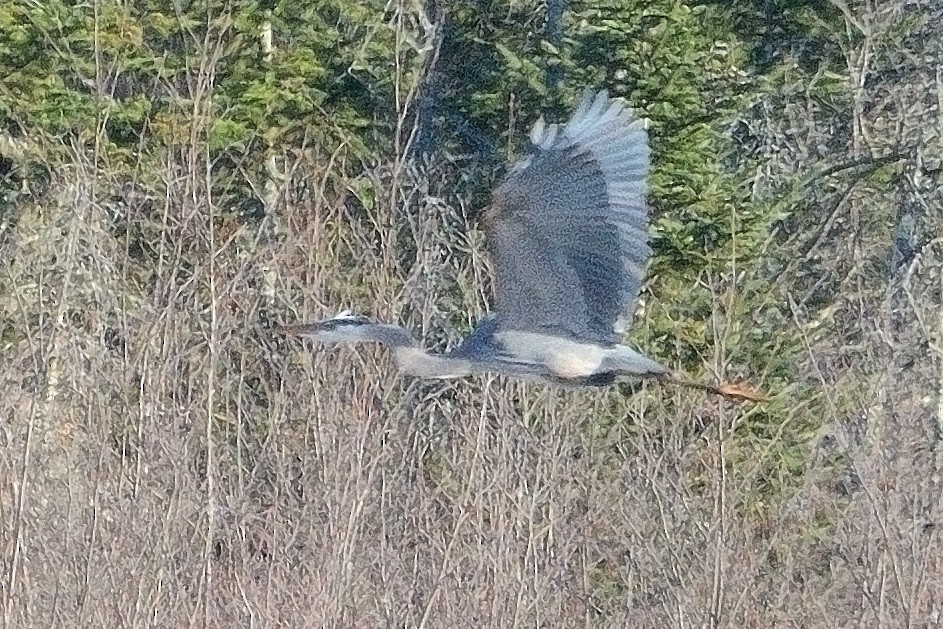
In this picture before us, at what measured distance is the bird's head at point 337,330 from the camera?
15.3ft

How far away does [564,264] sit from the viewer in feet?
15.4

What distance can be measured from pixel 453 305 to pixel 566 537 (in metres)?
2.41

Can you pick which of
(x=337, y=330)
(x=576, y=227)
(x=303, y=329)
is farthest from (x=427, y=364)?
(x=576, y=227)

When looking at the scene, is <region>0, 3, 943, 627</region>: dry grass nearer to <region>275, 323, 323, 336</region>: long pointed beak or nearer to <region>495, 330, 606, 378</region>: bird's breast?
<region>275, 323, 323, 336</region>: long pointed beak

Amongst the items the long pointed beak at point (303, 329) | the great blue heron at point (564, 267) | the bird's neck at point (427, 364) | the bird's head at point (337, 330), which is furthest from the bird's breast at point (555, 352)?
the long pointed beak at point (303, 329)

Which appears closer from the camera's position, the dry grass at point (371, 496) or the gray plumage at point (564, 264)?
the gray plumage at point (564, 264)

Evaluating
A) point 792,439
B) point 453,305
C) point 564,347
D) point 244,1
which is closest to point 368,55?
point 244,1

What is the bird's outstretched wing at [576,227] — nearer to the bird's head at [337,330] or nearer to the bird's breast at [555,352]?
the bird's breast at [555,352]

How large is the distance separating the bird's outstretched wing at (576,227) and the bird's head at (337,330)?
1.38ft

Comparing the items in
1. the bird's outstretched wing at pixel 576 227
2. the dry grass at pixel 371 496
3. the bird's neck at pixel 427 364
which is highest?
the bird's outstretched wing at pixel 576 227

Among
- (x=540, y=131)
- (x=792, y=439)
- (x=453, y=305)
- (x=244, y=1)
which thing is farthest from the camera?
(x=244, y=1)

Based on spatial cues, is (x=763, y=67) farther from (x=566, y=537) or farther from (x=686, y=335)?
(x=566, y=537)

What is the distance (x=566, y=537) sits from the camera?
197 inches

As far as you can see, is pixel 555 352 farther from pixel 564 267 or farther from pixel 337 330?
pixel 337 330
